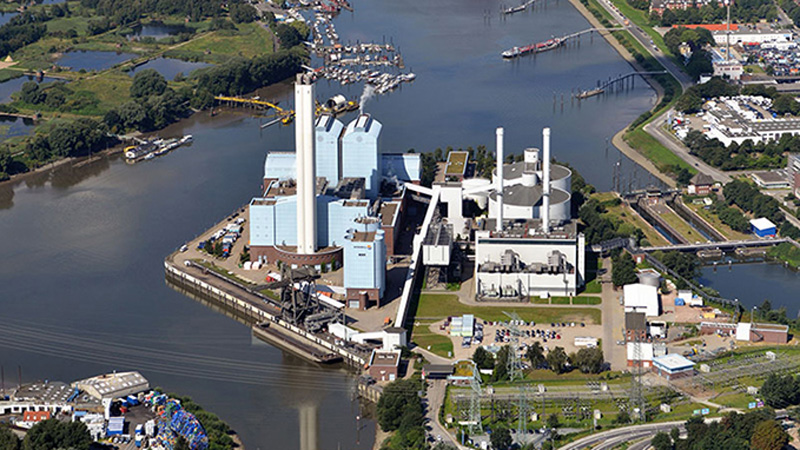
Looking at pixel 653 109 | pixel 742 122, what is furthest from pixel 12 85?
pixel 742 122

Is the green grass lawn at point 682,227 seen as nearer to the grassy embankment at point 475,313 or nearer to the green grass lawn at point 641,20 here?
the grassy embankment at point 475,313

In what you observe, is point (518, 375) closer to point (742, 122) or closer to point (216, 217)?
point (216, 217)

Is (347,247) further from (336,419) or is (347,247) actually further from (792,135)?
(792,135)

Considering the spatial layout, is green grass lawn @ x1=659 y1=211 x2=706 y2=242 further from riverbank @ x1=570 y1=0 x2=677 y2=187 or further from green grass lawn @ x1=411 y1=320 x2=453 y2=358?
green grass lawn @ x1=411 y1=320 x2=453 y2=358

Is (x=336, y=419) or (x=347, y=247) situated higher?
(x=347, y=247)

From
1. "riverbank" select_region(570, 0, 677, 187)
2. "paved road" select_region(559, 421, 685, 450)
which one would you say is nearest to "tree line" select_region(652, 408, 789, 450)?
"paved road" select_region(559, 421, 685, 450)

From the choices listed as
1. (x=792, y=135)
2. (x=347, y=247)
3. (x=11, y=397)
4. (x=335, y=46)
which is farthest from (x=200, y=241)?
(x=335, y=46)
